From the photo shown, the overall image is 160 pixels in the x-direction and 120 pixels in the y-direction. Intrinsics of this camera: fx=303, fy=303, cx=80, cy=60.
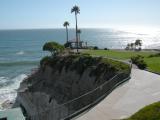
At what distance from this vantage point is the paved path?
21.3 meters

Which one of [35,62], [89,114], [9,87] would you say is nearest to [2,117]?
[89,114]

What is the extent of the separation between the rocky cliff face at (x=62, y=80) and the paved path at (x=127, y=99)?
8.63 meters

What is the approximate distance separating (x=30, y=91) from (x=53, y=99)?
10442mm

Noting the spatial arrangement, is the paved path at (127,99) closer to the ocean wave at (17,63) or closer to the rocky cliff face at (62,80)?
the rocky cliff face at (62,80)

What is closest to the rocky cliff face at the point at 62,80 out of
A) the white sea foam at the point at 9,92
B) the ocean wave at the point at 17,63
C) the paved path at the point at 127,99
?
the white sea foam at the point at 9,92

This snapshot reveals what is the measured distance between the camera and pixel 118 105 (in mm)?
23203

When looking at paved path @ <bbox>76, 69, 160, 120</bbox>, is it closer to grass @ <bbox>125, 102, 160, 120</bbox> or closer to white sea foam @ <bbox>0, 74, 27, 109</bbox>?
grass @ <bbox>125, 102, 160, 120</bbox>

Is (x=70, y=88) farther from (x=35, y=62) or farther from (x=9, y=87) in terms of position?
(x=35, y=62)

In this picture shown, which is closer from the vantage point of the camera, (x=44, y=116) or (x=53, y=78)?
(x=44, y=116)

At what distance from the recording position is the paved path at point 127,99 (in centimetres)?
2130

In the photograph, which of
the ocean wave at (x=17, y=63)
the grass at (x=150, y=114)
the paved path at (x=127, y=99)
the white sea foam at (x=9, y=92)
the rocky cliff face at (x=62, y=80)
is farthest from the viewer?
the ocean wave at (x=17, y=63)

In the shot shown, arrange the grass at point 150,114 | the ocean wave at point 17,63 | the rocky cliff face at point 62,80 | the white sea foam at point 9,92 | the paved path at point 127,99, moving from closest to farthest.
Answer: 1. the grass at point 150,114
2. the paved path at point 127,99
3. the rocky cliff face at point 62,80
4. the white sea foam at point 9,92
5. the ocean wave at point 17,63

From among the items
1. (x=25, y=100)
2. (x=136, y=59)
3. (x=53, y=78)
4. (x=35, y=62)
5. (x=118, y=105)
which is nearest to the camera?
(x=118, y=105)

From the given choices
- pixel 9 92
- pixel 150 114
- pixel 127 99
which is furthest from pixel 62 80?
pixel 150 114
